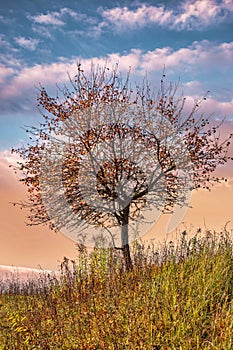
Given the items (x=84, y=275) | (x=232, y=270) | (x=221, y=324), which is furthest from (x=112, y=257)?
(x=221, y=324)

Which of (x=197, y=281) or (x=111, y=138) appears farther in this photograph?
(x=111, y=138)

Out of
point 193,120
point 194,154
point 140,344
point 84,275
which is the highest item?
point 193,120

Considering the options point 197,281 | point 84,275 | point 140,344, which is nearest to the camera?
point 140,344

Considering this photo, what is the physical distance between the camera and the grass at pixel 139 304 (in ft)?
21.5

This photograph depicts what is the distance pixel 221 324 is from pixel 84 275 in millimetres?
5643

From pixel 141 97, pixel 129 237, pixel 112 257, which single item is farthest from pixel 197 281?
pixel 141 97

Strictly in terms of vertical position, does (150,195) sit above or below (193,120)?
below

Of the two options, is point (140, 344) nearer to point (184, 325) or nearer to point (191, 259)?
point (184, 325)

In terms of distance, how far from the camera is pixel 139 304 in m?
8.08

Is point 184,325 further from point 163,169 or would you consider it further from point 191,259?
point 163,169

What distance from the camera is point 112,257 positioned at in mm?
11766

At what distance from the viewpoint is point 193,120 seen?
15406 millimetres

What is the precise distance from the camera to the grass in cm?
656

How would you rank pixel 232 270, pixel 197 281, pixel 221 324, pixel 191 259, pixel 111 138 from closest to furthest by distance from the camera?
pixel 221 324 → pixel 197 281 → pixel 232 270 → pixel 191 259 → pixel 111 138
